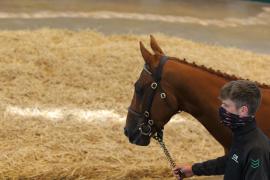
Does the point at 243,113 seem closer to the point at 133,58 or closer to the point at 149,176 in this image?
the point at 149,176

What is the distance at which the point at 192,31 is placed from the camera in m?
12.8

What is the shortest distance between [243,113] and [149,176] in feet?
11.0

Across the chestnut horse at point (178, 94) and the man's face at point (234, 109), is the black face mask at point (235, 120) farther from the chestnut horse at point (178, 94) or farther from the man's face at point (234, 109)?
the chestnut horse at point (178, 94)

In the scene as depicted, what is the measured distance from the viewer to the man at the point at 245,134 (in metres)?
2.77

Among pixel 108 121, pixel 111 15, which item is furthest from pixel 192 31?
pixel 108 121

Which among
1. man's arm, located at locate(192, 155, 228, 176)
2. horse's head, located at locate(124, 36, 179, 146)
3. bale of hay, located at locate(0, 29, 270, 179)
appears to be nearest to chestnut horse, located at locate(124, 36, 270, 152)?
horse's head, located at locate(124, 36, 179, 146)

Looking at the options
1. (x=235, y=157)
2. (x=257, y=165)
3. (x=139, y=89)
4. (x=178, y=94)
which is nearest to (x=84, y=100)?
(x=139, y=89)

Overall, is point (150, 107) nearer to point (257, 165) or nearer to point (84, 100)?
point (257, 165)

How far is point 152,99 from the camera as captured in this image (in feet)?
13.1

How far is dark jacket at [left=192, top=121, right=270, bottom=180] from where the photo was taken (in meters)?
2.79

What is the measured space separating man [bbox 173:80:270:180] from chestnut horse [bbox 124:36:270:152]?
1.06m

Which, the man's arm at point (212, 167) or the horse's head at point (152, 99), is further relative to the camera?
the horse's head at point (152, 99)

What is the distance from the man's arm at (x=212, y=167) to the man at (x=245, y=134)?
348 mm

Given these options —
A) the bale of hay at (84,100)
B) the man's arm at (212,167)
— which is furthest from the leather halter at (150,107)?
the bale of hay at (84,100)
